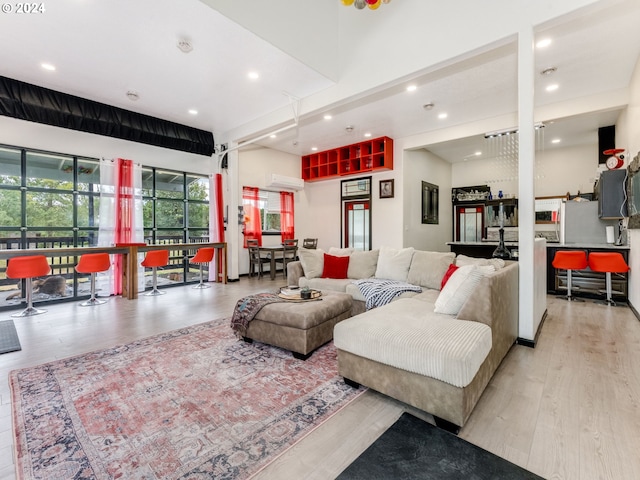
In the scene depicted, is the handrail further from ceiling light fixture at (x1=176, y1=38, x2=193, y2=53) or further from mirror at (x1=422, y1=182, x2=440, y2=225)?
mirror at (x1=422, y1=182, x2=440, y2=225)

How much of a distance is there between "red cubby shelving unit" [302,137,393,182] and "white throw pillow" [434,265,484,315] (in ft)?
16.3

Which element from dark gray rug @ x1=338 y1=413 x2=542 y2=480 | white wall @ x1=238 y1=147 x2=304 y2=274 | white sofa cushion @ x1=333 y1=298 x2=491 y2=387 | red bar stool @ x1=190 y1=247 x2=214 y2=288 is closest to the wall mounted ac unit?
white wall @ x1=238 y1=147 x2=304 y2=274

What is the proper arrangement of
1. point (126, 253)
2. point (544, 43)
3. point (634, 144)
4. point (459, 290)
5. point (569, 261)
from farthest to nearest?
point (126, 253) → point (569, 261) → point (634, 144) → point (544, 43) → point (459, 290)

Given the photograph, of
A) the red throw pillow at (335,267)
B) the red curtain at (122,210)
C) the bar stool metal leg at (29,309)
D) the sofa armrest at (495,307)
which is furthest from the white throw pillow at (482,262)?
the bar stool metal leg at (29,309)

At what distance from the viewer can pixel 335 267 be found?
452cm

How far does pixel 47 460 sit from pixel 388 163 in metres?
6.94

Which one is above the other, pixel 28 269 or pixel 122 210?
pixel 122 210

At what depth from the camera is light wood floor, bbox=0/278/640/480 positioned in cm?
149

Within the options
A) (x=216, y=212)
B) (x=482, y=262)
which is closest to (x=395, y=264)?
(x=482, y=262)

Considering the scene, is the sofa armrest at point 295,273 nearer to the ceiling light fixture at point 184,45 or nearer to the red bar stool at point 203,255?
the red bar stool at point 203,255

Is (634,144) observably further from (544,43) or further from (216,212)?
(216,212)

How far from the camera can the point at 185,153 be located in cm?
661

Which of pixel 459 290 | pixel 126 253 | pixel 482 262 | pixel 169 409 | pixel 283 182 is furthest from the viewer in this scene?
pixel 283 182

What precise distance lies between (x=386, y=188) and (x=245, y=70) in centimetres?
425
